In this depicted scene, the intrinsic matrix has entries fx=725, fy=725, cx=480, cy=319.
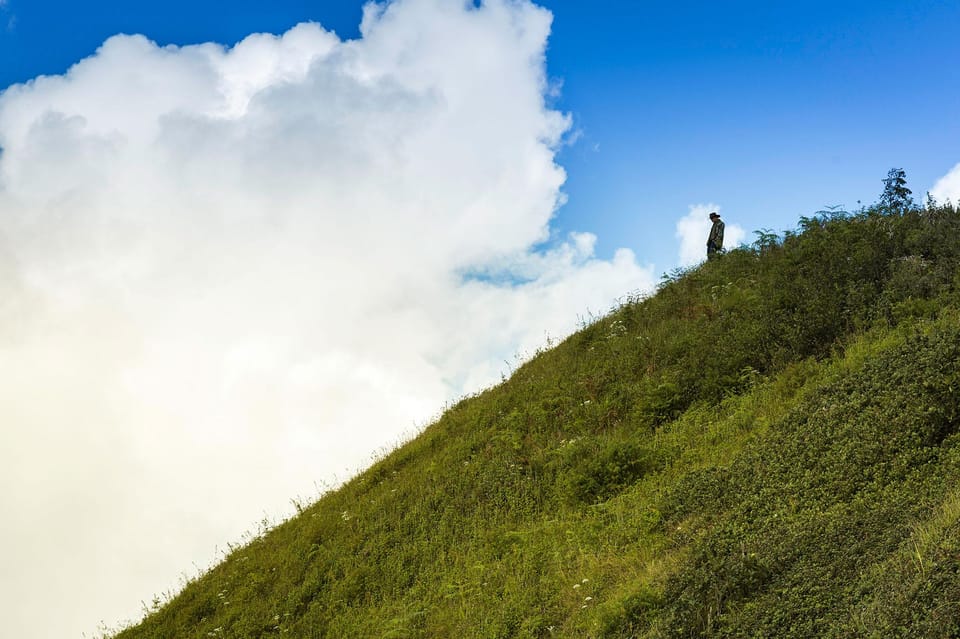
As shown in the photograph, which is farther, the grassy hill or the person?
the person

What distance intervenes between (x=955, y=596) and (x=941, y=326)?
747cm

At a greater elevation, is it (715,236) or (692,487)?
(715,236)

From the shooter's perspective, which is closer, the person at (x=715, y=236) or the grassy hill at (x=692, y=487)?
the grassy hill at (x=692, y=487)

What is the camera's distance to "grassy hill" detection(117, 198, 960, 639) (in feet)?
24.0

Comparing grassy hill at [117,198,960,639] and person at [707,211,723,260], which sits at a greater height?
person at [707,211,723,260]

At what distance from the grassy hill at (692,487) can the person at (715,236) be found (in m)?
1.63

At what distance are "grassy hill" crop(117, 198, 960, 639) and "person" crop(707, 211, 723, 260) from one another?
1.63 metres

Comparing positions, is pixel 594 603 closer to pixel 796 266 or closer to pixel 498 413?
pixel 498 413

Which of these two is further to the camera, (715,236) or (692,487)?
(715,236)

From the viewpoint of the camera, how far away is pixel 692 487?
1065cm

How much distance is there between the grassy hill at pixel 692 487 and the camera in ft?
24.0

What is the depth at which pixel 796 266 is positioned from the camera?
1669 centimetres

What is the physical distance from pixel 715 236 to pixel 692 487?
44.6 ft

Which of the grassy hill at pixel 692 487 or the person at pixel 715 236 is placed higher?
the person at pixel 715 236
